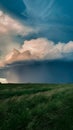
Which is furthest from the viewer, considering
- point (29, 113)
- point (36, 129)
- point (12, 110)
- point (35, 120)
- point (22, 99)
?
point (22, 99)

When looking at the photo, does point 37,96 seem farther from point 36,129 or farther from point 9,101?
point 36,129

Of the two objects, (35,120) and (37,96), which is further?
(37,96)

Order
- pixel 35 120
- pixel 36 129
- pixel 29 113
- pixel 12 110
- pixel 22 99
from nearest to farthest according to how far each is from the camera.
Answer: pixel 36 129
pixel 35 120
pixel 29 113
pixel 12 110
pixel 22 99

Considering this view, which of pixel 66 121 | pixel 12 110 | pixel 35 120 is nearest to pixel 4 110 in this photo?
pixel 12 110

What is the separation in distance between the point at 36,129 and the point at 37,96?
11658mm

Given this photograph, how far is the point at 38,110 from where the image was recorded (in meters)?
31.2

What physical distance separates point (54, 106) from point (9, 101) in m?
8.29

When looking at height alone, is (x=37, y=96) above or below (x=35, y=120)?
above

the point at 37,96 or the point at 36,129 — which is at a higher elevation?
the point at 37,96

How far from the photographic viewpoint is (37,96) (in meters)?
38.3

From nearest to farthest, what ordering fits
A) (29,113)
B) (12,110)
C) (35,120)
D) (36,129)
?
(36,129) → (35,120) → (29,113) → (12,110)

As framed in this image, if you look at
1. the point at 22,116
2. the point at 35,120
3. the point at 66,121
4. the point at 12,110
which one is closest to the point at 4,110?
the point at 12,110

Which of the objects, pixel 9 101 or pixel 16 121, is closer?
pixel 16 121

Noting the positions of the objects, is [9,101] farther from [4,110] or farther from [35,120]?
[35,120]
